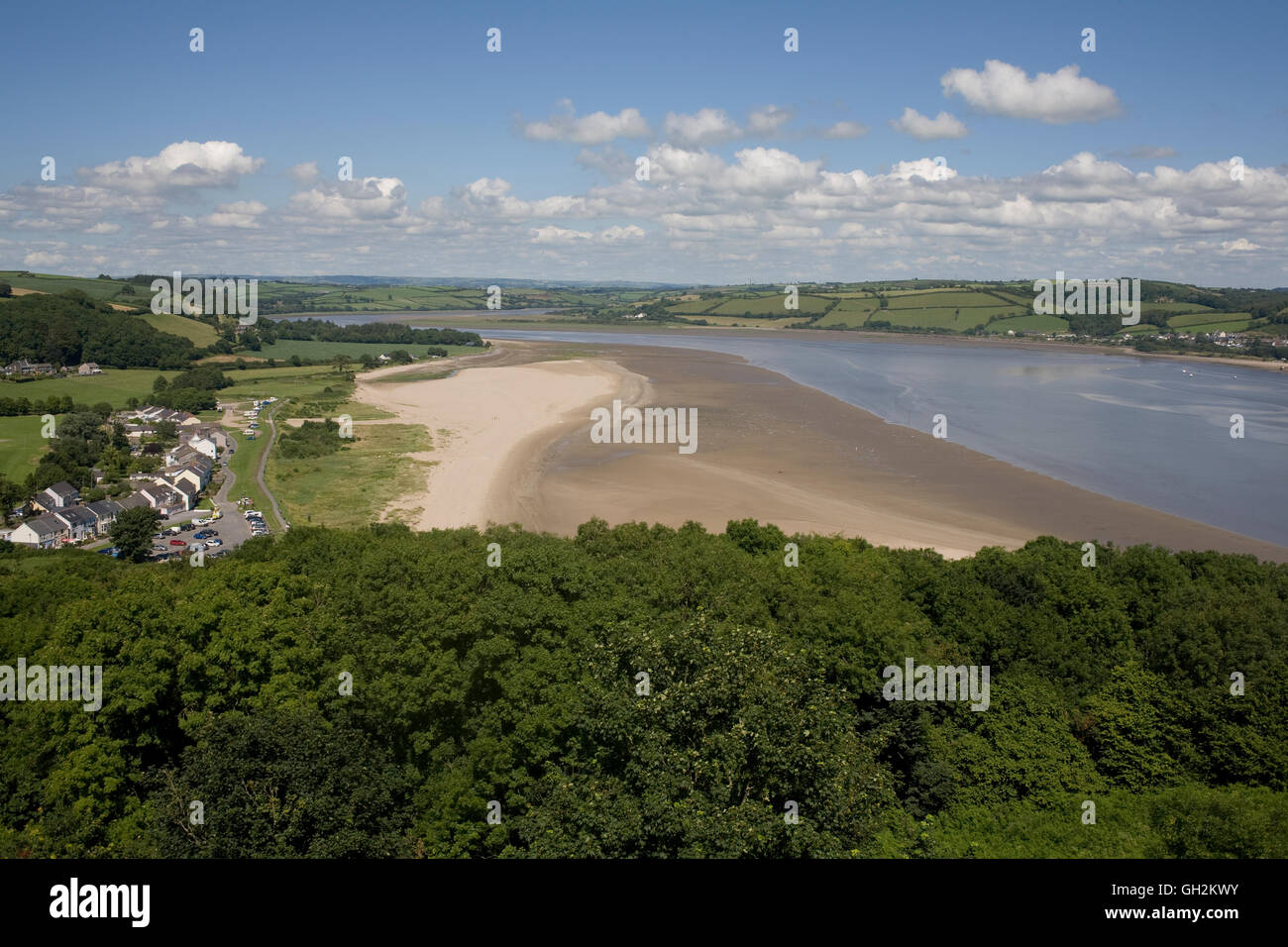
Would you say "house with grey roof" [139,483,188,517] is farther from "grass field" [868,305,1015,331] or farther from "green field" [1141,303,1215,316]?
"green field" [1141,303,1215,316]

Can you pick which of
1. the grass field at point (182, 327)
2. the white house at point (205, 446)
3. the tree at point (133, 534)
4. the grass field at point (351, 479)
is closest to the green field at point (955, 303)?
the grass field at point (182, 327)

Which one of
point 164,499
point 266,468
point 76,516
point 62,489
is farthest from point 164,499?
point 266,468

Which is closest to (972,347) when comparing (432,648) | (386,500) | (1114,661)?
(386,500)

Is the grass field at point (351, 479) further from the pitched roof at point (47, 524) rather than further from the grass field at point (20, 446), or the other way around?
the grass field at point (20, 446)

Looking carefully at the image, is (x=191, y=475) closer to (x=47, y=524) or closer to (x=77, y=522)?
(x=77, y=522)

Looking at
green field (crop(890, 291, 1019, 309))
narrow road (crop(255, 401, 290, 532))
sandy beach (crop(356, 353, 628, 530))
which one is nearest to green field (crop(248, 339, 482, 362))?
sandy beach (crop(356, 353, 628, 530))

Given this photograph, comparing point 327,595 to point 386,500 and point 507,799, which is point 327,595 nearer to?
point 507,799
